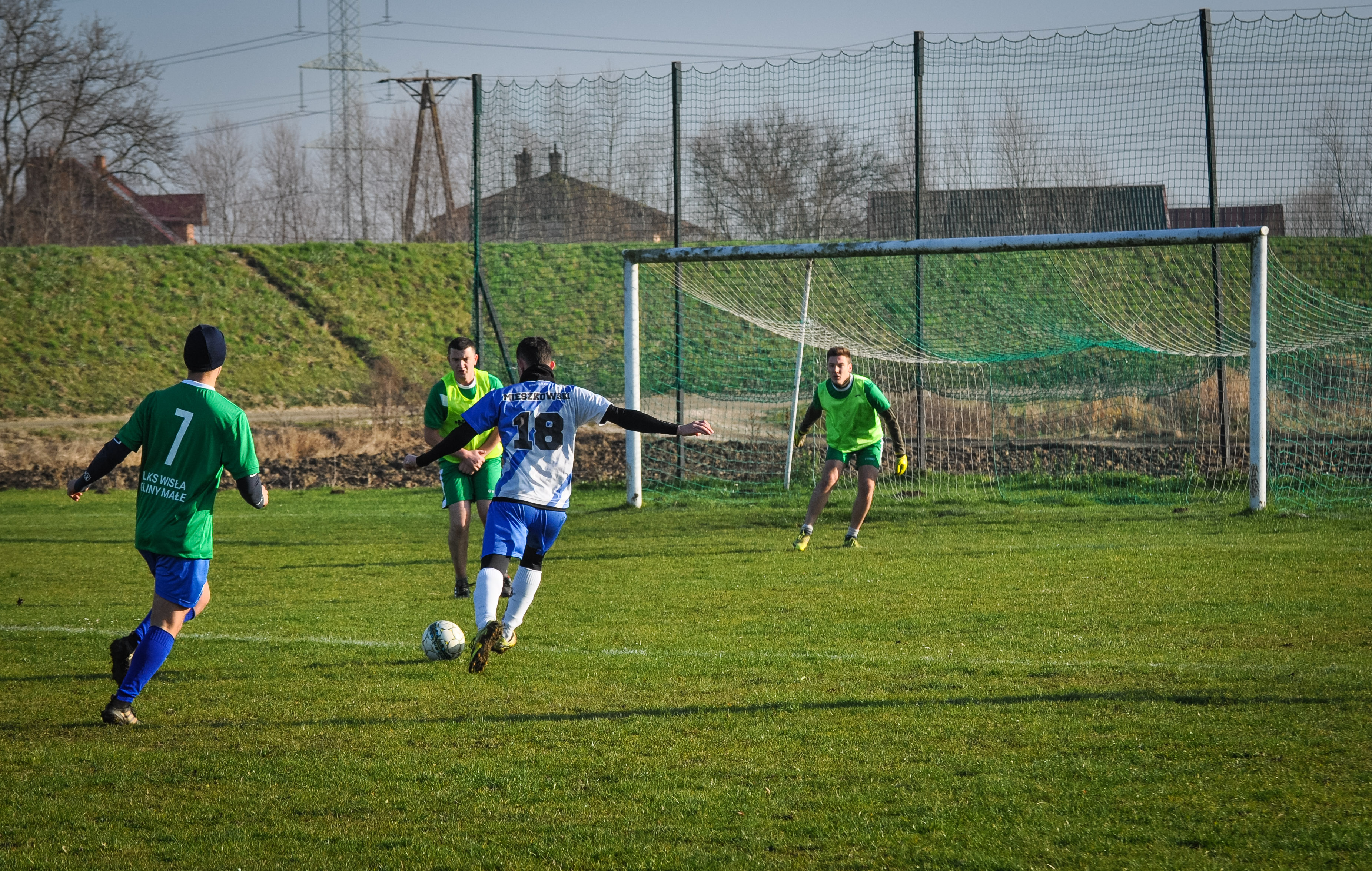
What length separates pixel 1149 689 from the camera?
17.6 feet

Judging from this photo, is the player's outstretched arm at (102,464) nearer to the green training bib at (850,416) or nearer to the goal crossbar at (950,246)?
the green training bib at (850,416)

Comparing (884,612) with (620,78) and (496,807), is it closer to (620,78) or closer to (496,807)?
(496,807)

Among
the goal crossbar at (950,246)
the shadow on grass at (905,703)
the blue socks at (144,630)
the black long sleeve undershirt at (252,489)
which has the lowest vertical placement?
the shadow on grass at (905,703)

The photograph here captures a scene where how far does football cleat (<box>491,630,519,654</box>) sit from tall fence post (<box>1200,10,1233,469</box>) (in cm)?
1108

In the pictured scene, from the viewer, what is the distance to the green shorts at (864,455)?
10.9 m

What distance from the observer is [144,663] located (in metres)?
5.32

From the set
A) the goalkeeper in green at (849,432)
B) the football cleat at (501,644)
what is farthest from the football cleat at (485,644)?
the goalkeeper in green at (849,432)

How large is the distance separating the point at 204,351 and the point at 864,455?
275 inches

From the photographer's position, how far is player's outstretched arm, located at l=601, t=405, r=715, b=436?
21.0 feet

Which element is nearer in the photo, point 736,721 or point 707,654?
point 736,721

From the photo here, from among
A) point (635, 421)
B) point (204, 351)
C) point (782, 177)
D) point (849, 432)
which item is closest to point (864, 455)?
point (849, 432)

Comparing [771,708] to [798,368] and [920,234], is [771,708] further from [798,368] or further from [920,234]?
[920,234]

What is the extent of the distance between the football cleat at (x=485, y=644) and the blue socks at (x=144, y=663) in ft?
4.99

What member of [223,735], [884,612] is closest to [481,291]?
[884,612]
